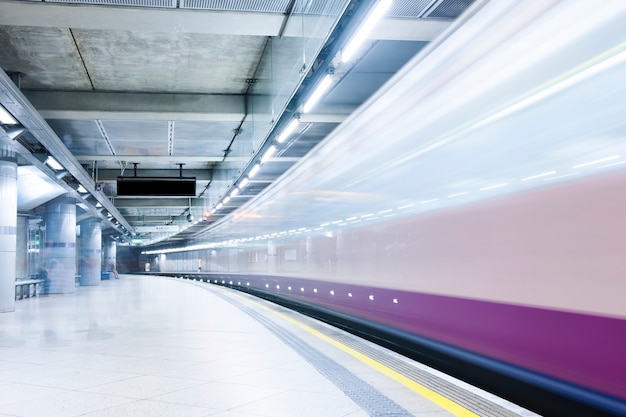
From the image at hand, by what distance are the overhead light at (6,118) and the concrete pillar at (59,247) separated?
12741 mm

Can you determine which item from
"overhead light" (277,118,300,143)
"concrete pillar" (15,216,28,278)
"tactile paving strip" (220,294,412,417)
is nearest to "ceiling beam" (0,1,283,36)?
"overhead light" (277,118,300,143)

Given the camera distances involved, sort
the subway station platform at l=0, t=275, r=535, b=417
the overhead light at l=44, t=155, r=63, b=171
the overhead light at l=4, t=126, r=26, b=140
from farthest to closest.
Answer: the overhead light at l=44, t=155, r=63, b=171 < the overhead light at l=4, t=126, r=26, b=140 < the subway station platform at l=0, t=275, r=535, b=417

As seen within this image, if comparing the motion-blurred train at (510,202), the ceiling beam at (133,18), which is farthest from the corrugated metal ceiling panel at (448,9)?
the ceiling beam at (133,18)

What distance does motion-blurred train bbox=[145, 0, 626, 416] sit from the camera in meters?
2.94

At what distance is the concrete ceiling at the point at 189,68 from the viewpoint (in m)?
6.54

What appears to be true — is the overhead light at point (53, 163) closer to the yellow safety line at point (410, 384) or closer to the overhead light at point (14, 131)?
the overhead light at point (14, 131)

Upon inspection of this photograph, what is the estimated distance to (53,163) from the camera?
14.1m

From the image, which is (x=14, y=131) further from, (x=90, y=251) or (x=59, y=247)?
(x=90, y=251)

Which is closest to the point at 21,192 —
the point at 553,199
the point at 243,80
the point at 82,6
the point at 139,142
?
the point at 139,142

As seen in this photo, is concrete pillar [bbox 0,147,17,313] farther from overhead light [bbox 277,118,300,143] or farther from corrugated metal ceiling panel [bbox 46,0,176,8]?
corrugated metal ceiling panel [bbox 46,0,176,8]

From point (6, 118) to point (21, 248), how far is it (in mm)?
17654

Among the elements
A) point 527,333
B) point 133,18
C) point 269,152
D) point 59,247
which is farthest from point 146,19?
point 59,247

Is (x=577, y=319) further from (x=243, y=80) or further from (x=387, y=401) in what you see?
(x=243, y=80)

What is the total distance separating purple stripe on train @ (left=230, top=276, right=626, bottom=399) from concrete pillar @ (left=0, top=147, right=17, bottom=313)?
10766mm
